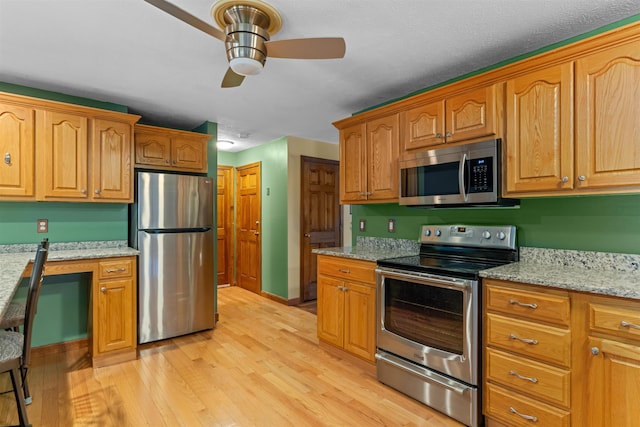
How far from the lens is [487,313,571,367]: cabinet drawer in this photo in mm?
1704

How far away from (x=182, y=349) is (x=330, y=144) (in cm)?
353

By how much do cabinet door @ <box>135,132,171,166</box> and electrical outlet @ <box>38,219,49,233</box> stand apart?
0.95 meters

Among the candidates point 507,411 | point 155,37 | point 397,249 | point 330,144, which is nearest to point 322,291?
point 397,249

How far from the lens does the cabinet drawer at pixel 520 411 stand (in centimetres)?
173

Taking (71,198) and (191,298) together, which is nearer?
(71,198)

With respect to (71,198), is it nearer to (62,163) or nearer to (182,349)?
(62,163)

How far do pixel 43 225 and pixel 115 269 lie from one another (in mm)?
844

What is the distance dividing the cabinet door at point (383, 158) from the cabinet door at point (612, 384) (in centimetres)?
166

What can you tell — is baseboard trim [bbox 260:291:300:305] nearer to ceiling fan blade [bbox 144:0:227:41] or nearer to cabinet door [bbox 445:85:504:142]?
cabinet door [bbox 445:85:504:142]

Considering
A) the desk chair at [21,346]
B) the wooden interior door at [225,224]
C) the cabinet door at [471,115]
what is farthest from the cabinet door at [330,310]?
the wooden interior door at [225,224]

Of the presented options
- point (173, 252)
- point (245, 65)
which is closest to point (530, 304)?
point (245, 65)

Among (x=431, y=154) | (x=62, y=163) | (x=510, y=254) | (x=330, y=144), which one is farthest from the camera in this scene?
Result: (x=330, y=144)

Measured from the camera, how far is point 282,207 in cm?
485

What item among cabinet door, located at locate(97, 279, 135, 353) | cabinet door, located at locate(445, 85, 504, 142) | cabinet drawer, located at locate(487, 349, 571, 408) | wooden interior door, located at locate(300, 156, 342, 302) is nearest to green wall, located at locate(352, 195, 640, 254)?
cabinet door, located at locate(445, 85, 504, 142)
